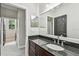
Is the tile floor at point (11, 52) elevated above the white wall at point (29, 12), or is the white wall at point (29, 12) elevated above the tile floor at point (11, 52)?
the white wall at point (29, 12)

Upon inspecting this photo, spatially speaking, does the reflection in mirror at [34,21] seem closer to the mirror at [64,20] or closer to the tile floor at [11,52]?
the mirror at [64,20]

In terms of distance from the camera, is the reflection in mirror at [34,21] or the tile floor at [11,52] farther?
the tile floor at [11,52]

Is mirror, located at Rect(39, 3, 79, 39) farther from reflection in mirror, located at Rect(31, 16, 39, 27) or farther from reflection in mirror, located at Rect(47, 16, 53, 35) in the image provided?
reflection in mirror, located at Rect(31, 16, 39, 27)

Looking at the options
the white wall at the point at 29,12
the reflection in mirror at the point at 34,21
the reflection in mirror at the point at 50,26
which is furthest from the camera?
the reflection in mirror at the point at 34,21

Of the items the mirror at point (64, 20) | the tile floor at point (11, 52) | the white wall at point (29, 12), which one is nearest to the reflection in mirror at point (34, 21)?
the white wall at point (29, 12)

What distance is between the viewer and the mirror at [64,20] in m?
1.34

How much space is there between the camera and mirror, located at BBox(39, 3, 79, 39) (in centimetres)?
134

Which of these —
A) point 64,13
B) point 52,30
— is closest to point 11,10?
point 52,30

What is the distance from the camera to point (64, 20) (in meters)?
1.55

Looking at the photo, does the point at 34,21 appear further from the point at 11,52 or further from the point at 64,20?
the point at 11,52

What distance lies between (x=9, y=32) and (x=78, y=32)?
476 centimetres

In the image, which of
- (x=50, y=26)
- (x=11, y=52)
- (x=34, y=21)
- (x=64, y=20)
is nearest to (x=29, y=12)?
(x=34, y=21)

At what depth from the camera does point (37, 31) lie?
8.27ft

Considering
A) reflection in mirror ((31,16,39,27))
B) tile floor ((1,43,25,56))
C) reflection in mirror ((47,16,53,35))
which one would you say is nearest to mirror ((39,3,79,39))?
reflection in mirror ((47,16,53,35))
